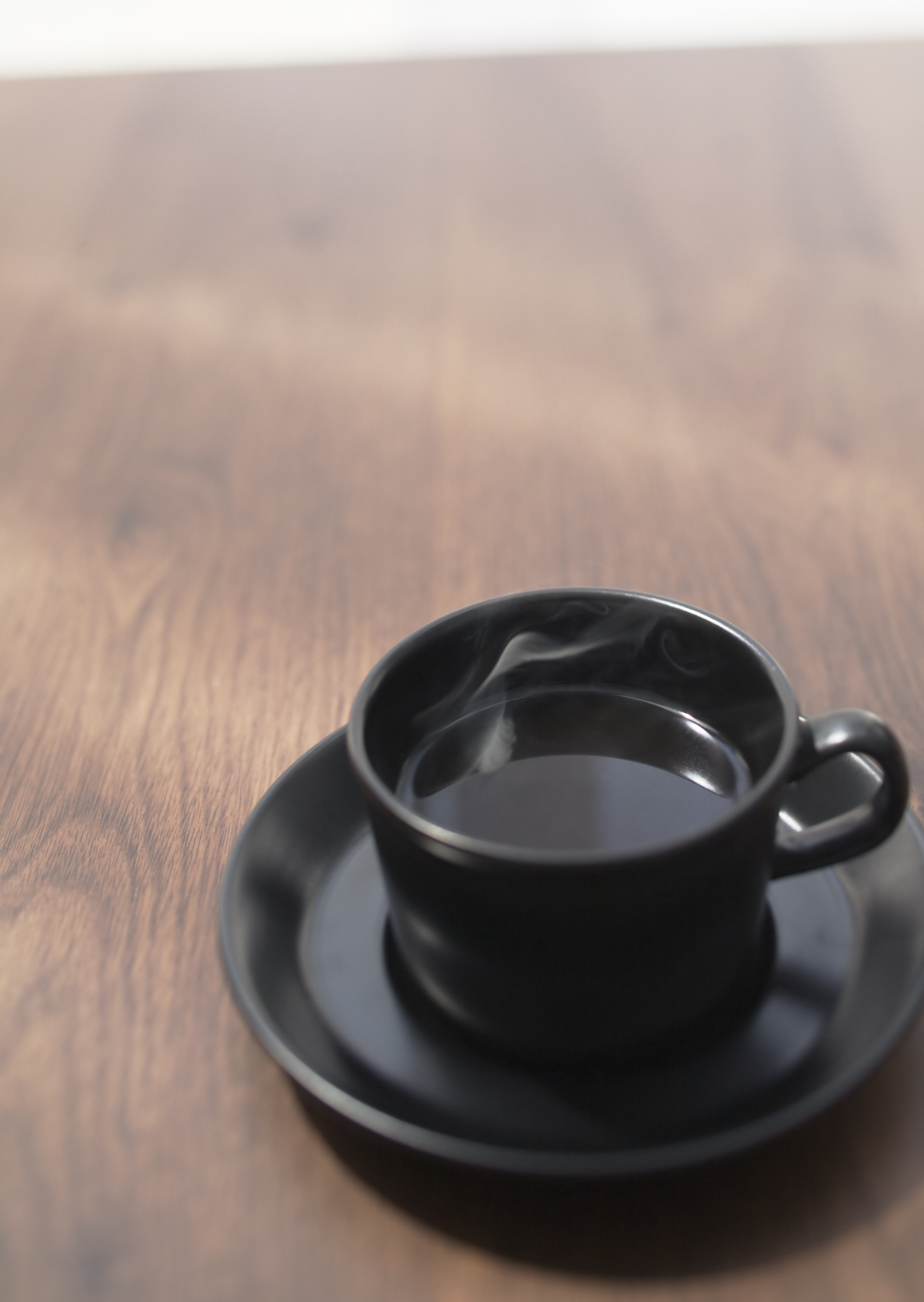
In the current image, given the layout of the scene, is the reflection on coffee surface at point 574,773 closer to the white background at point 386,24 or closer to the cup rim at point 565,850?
the cup rim at point 565,850

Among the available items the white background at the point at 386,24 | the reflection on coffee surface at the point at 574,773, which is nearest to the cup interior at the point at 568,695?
the reflection on coffee surface at the point at 574,773

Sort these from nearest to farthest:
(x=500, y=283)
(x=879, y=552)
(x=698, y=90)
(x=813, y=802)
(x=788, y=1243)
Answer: (x=788, y=1243) < (x=813, y=802) < (x=879, y=552) < (x=500, y=283) < (x=698, y=90)

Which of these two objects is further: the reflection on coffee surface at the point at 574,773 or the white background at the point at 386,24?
the white background at the point at 386,24

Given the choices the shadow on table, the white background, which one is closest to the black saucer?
the shadow on table

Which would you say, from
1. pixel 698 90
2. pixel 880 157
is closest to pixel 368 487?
pixel 880 157

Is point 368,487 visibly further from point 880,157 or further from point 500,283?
point 880,157
